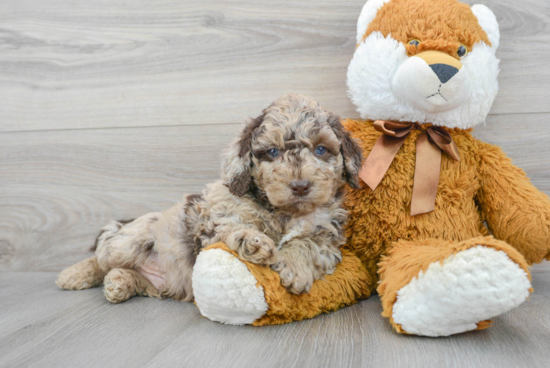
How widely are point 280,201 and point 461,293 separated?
666 mm

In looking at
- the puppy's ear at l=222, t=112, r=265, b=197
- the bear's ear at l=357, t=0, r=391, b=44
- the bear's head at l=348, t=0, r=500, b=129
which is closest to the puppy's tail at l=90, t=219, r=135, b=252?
the puppy's ear at l=222, t=112, r=265, b=197

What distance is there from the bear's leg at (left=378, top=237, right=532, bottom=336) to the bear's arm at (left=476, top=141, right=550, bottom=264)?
1.62ft

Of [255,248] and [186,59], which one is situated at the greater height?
[186,59]

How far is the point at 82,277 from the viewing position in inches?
88.6

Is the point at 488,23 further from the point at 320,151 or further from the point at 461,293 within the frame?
the point at 461,293

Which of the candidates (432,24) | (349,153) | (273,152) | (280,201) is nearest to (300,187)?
(280,201)

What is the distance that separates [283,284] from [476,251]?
650 mm

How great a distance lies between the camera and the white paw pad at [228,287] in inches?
57.0

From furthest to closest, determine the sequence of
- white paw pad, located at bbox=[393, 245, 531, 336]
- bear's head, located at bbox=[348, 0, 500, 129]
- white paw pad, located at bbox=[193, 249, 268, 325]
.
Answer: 1. bear's head, located at bbox=[348, 0, 500, 129]
2. white paw pad, located at bbox=[193, 249, 268, 325]
3. white paw pad, located at bbox=[393, 245, 531, 336]

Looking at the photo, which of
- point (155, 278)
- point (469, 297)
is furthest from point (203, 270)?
point (469, 297)

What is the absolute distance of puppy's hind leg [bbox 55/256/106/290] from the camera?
7.38 feet

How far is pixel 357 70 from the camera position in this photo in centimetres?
191

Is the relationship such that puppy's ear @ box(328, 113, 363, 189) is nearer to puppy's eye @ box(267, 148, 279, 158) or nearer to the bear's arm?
puppy's eye @ box(267, 148, 279, 158)

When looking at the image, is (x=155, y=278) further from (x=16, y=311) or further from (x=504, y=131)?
(x=504, y=131)
